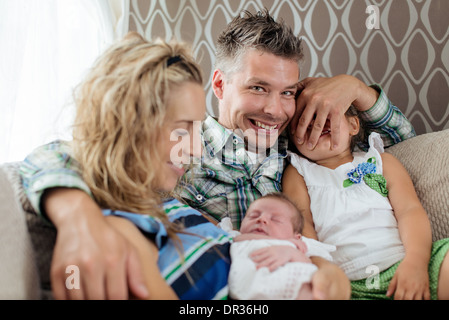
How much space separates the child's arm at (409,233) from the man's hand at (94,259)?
793 millimetres

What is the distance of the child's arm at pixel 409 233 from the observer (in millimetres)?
1202

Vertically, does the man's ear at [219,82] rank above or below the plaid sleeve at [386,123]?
above

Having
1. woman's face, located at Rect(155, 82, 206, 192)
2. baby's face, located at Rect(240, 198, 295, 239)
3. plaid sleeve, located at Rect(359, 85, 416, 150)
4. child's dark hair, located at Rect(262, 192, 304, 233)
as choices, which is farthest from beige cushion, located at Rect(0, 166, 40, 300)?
plaid sleeve, located at Rect(359, 85, 416, 150)

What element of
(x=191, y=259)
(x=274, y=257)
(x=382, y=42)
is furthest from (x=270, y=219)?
(x=382, y=42)

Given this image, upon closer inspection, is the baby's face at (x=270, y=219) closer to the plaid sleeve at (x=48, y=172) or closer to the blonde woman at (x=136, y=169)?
the blonde woman at (x=136, y=169)

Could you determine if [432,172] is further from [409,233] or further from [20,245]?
[20,245]

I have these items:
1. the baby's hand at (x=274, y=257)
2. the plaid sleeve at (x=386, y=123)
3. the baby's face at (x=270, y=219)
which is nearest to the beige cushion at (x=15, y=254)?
the baby's hand at (x=274, y=257)

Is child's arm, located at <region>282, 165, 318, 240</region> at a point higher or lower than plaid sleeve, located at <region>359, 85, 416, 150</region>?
lower

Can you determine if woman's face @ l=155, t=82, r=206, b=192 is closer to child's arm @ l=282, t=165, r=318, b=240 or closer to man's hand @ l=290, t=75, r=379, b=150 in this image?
child's arm @ l=282, t=165, r=318, b=240

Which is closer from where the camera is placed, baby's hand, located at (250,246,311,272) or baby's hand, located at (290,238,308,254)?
baby's hand, located at (250,246,311,272)

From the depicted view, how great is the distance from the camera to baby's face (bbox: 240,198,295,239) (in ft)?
4.15

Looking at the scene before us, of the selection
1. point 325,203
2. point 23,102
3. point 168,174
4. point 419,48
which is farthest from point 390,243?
point 23,102

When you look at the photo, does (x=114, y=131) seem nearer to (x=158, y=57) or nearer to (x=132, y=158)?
(x=132, y=158)

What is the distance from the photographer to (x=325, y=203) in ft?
5.01
